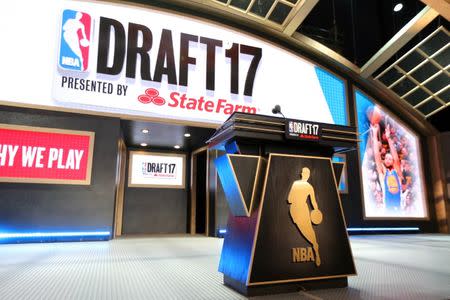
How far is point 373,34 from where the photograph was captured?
8.40 m

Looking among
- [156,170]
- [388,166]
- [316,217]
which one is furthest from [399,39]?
[316,217]

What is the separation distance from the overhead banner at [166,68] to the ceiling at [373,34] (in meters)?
0.53

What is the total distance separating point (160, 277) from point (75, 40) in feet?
17.2

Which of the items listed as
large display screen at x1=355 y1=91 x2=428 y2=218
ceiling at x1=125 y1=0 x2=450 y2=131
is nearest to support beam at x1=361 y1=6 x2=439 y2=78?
ceiling at x1=125 y1=0 x2=450 y2=131

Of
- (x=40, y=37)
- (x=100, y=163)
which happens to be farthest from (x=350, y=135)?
(x=40, y=37)

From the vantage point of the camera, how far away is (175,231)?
8031 mm

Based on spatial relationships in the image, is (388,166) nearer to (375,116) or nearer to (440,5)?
(375,116)

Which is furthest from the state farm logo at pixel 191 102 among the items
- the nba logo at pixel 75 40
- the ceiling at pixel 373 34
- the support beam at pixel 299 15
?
the support beam at pixel 299 15

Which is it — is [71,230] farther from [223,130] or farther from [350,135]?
[350,135]

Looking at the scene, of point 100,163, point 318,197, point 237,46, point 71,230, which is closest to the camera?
point 318,197

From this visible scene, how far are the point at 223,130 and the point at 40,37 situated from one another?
5339 millimetres

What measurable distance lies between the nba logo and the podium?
4.75m

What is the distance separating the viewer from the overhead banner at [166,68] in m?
6.04

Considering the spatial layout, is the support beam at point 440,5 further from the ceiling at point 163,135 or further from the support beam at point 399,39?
the ceiling at point 163,135
